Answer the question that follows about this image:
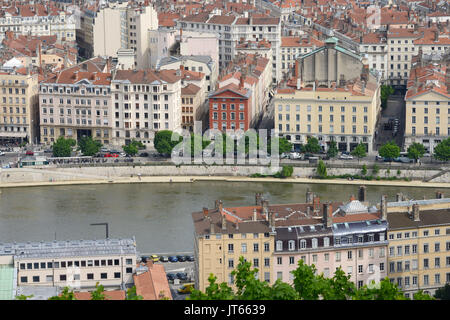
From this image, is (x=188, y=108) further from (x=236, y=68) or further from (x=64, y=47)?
(x=64, y=47)

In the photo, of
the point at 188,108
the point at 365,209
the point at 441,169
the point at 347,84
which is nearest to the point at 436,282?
the point at 365,209

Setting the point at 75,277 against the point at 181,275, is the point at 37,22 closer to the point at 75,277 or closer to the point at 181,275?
the point at 181,275

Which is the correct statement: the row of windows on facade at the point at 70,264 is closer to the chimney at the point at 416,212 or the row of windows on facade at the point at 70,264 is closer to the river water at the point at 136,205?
the river water at the point at 136,205

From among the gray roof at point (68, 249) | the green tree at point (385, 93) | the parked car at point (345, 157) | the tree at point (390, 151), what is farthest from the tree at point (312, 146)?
the gray roof at point (68, 249)

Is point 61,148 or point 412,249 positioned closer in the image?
point 412,249

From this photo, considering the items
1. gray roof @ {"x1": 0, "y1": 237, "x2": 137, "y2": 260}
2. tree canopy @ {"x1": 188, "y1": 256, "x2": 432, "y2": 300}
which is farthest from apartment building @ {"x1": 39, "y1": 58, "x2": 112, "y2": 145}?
tree canopy @ {"x1": 188, "y1": 256, "x2": 432, "y2": 300}

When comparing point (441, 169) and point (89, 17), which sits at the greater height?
point (89, 17)

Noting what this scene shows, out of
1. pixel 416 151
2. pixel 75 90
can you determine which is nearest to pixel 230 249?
pixel 416 151
